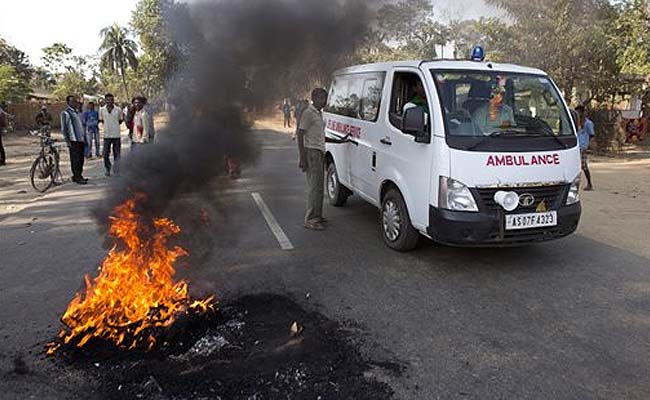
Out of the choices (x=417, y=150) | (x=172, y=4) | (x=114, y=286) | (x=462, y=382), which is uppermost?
(x=172, y=4)

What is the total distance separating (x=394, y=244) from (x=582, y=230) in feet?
9.55

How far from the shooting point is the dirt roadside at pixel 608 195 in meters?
6.30

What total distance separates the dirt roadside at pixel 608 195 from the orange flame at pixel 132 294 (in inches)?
71.7

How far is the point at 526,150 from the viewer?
4.67 metres

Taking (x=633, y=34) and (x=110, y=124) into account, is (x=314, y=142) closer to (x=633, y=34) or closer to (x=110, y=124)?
(x=110, y=124)

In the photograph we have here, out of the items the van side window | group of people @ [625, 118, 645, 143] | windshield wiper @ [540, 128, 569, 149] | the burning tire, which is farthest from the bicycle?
group of people @ [625, 118, 645, 143]

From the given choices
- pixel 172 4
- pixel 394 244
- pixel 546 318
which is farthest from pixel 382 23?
pixel 546 318

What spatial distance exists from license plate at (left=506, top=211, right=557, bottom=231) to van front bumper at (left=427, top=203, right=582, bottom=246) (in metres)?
0.04

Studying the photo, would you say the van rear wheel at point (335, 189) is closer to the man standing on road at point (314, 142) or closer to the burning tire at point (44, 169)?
the man standing on road at point (314, 142)

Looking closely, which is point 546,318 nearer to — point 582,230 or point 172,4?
point 582,230

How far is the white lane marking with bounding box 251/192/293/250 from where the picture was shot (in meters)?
5.84

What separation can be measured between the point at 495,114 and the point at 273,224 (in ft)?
10.9

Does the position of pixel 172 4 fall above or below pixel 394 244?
above

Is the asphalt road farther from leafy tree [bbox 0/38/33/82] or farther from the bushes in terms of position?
leafy tree [bbox 0/38/33/82]
